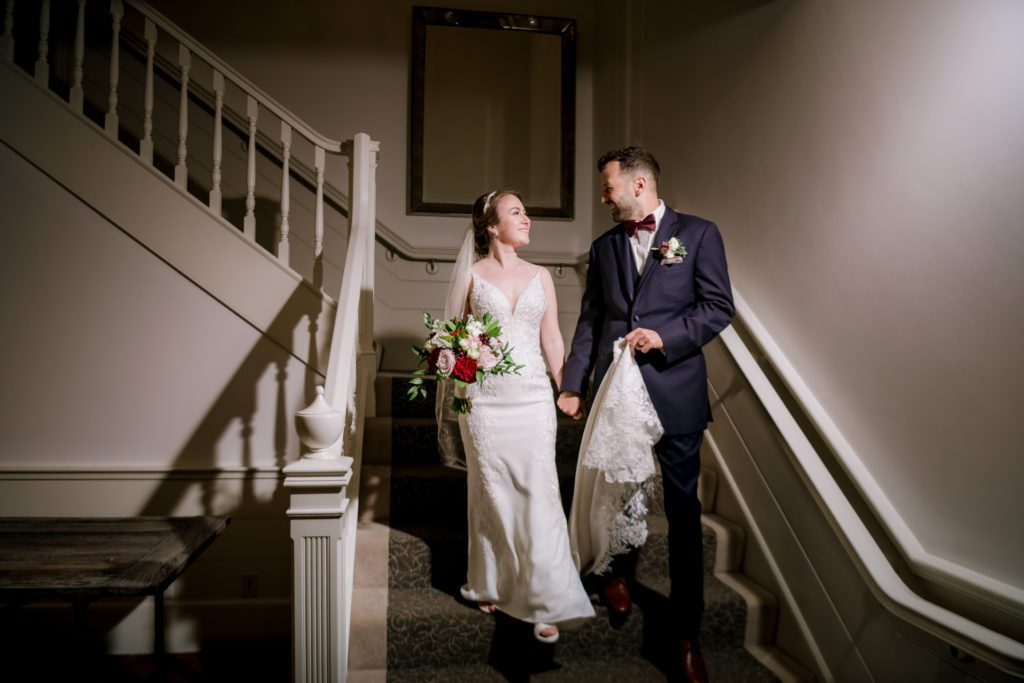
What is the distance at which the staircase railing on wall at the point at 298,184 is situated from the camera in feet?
6.45

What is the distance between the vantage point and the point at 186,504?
10.8 ft

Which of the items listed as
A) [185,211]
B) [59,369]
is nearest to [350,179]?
[185,211]

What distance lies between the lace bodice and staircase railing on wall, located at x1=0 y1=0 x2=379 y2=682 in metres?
0.54

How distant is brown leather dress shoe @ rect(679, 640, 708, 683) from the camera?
2285mm

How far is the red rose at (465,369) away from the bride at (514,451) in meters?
0.14

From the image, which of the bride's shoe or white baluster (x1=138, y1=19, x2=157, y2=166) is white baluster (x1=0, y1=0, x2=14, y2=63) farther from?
the bride's shoe

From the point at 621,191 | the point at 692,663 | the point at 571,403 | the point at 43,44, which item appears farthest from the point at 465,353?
the point at 43,44

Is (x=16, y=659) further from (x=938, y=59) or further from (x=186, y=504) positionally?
(x=938, y=59)

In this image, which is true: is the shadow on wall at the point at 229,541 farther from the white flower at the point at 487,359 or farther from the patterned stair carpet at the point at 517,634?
the white flower at the point at 487,359

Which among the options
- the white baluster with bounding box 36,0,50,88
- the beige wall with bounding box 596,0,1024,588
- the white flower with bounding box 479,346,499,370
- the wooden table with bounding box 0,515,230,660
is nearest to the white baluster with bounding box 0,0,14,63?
the white baluster with bounding box 36,0,50,88

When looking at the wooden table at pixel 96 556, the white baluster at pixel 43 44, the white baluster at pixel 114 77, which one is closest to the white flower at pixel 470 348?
the wooden table at pixel 96 556

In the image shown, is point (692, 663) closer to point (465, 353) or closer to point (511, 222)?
point (465, 353)

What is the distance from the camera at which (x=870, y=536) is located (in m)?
2.16

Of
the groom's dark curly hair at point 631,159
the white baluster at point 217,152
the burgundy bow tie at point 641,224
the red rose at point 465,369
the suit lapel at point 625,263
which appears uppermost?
the white baluster at point 217,152
